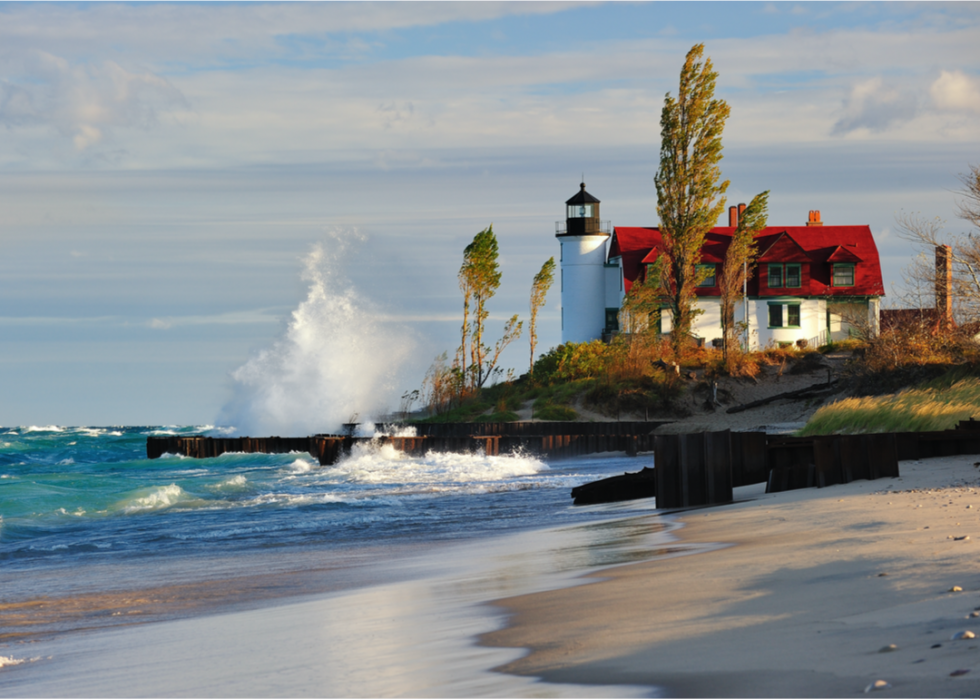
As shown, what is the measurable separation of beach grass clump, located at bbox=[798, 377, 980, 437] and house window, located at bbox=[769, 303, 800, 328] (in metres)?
26.8

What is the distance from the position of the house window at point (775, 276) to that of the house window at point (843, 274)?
2.93 metres

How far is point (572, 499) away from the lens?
14.8 meters

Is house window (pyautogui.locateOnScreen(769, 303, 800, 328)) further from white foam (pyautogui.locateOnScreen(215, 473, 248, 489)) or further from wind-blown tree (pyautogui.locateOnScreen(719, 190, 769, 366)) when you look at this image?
white foam (pyautogui.locateOnScreen(215, 473, 248, 489))

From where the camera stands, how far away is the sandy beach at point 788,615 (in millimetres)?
3131

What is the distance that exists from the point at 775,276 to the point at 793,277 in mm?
898

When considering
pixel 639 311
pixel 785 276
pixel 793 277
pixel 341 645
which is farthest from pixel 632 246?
pixel 341 645

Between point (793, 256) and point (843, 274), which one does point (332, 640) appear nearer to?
point (793, 256)

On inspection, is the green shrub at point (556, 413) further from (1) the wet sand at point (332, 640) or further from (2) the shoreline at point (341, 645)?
(2) the shoreline at point (341, 645)

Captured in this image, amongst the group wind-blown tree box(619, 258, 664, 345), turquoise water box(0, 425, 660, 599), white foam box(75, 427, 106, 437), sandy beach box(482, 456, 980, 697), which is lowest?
turquoise water box(0, 425, 660, 599)

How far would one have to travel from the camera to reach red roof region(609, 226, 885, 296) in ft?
154

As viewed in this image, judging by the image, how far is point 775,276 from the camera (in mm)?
47312

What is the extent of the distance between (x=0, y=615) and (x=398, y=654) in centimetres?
469

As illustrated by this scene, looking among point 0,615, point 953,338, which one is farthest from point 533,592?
point 953,338

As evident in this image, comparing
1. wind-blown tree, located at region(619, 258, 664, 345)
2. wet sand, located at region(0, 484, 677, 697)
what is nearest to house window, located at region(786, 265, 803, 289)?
wind-blown tree, located at region(619, 258, 664, 345)
